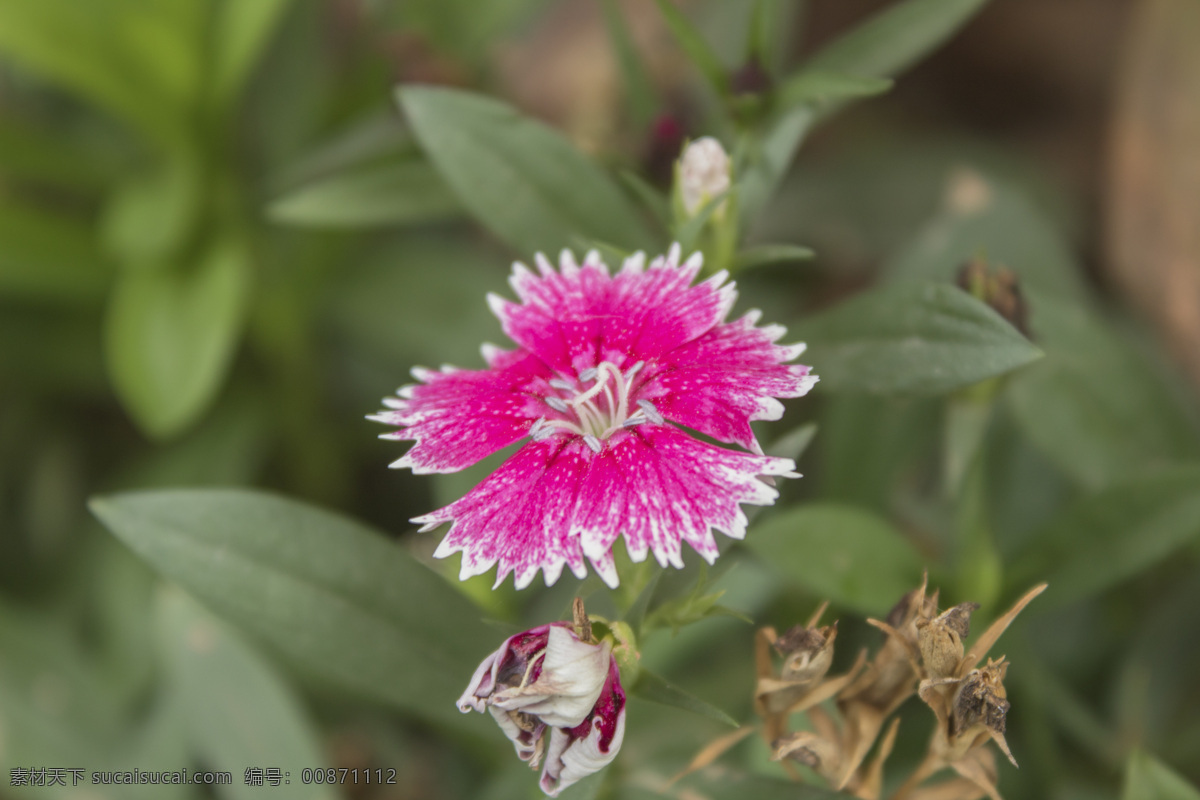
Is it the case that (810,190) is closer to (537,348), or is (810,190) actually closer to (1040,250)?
(1040,250)

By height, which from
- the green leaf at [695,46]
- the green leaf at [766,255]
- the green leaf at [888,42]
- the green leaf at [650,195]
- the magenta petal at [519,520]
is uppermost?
the green leaf at [695,46]

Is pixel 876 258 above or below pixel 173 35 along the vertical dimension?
below

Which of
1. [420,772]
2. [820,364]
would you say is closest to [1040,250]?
[820,364]

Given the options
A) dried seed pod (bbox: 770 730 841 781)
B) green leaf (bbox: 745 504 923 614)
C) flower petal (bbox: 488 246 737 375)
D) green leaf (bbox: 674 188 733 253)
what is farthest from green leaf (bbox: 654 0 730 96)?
dried seed pod (bbox: 770 730 841 781)

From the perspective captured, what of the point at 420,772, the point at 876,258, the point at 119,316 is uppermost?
the point at 119,316

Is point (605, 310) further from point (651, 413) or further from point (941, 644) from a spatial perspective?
point (941, 644)

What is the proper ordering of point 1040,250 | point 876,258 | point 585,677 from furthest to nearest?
point 876,258 → point 1040,250 → point 585,677

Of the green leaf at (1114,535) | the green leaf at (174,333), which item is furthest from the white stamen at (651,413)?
the green leaf at (174,333)

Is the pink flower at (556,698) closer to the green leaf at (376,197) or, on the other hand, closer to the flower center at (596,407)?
the flower center at (596,407)
